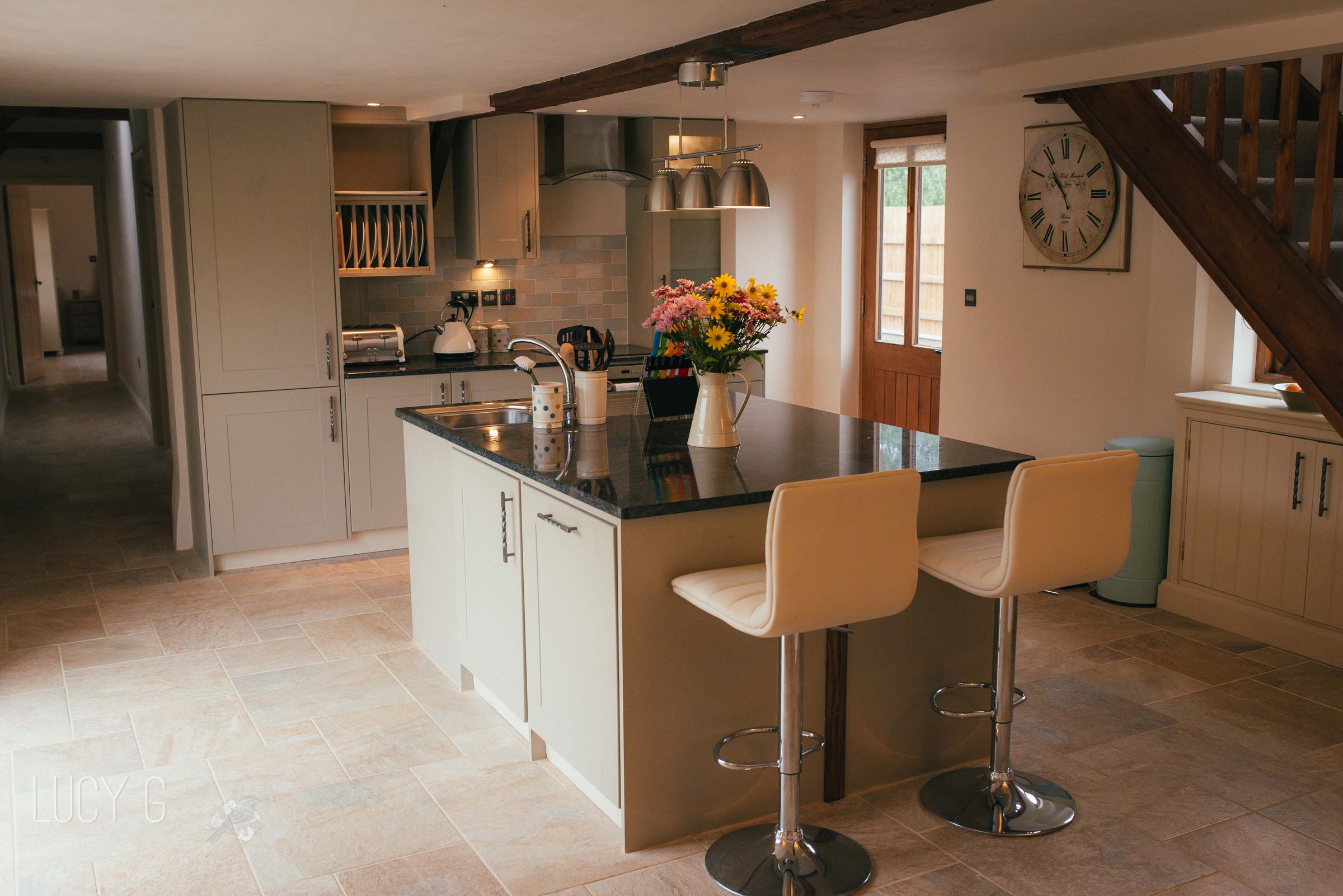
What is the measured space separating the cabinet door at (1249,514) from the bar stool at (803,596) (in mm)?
2311

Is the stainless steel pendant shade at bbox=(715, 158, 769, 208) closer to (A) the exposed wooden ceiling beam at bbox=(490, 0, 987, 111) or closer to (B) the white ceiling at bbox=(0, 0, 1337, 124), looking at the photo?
(A) the exposed wooden ceiling beam at bbox=(490, 0, 987, 111)

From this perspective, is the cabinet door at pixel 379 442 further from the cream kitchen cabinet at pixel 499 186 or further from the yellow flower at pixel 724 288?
the yellow flower at pixel 724 288

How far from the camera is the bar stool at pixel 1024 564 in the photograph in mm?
2787

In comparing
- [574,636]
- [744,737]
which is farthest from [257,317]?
[744,737]

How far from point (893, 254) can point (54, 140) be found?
7.66 m

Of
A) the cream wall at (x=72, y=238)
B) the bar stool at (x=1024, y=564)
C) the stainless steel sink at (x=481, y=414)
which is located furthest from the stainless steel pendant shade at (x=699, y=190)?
the cream wall at (x=72, y=238)

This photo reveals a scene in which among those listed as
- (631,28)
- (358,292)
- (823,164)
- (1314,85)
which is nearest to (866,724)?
(631,28)

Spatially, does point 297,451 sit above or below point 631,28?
below

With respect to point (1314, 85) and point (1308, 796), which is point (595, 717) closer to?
point (1308, 796)

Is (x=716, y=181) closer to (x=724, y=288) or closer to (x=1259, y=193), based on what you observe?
(x=724, y=288)

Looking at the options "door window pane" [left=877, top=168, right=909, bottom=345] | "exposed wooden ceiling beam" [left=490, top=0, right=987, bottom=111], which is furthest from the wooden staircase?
"door window pane" [left=877, top=168, right=909, bottom=345]

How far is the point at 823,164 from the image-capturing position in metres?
7.35

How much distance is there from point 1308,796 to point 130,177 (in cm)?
845

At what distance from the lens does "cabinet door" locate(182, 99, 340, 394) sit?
5.37 m
